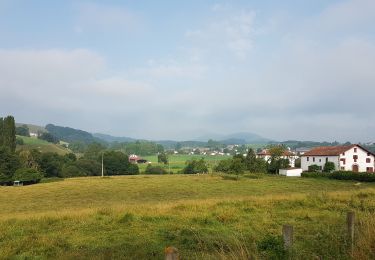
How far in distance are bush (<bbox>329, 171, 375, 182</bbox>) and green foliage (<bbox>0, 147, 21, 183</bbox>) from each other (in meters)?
68.1

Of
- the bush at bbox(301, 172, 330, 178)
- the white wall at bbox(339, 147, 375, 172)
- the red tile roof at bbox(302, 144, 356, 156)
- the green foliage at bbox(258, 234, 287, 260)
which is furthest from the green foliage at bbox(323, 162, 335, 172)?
the green foliage at bbox(258, 234, 287, 260)

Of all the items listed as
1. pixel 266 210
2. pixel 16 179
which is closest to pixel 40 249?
pixel 266 210

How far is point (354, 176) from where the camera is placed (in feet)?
209

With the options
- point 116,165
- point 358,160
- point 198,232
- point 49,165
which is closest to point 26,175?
point 49,165

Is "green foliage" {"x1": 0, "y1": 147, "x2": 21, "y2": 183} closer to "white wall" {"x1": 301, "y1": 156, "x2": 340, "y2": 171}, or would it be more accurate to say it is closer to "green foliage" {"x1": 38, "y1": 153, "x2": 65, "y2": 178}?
"green foliage" {"x1": 38, "y1": 153, "x2": 65, "y2": 178}

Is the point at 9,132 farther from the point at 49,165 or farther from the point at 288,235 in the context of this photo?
the point at 288,235

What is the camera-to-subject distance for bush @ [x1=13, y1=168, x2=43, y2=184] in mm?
79312

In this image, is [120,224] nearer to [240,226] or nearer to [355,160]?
[240,226]

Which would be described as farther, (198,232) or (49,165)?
(49,165)

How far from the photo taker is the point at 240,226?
1478cm

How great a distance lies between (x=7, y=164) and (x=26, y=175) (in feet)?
26.5

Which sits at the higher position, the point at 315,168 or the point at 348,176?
the point at 315,168

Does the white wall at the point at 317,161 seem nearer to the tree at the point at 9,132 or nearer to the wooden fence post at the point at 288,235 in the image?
the tree at the point at 9,132

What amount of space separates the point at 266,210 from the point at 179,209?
14.9 ft
